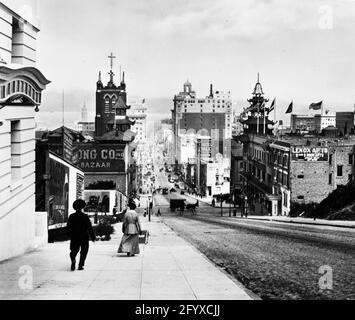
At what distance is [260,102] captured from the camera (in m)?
97.1

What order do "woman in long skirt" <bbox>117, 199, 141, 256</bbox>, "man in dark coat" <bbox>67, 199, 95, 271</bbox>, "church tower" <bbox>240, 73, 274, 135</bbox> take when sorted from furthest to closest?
"church tower" <bbox>240, 73, 274, 135</bbox> < "woman in long skirt" <bbox>117, 199, 141, 256</bbox> < "man in dark coat" <bbox>67, 199, 95, 271</bbox>

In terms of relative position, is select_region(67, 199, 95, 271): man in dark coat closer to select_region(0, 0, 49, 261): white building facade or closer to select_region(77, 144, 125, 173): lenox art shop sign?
select_region(0, 0, 49, 261): white building facade

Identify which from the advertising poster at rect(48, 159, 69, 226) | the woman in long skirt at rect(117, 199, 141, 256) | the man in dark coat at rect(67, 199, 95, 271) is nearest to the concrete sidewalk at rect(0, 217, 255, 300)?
the woman in long skirt at rect(117, 199, 141, 256)

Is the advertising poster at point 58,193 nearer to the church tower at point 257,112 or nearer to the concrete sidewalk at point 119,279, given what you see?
the concrete sidewalk at point 119,279

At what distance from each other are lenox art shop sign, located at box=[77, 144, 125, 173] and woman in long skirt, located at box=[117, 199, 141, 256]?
67559 millimetres

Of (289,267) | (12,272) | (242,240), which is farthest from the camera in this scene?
(242,240)

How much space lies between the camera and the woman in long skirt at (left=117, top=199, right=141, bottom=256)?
13039mm

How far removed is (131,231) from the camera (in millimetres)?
13141

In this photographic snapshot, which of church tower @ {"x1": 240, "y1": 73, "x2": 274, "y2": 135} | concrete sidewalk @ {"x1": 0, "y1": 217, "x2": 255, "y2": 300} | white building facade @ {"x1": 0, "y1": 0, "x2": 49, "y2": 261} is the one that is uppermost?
church tower @ {"x1": 240, "y1": 73, "x2": 274, "y2": 135}
